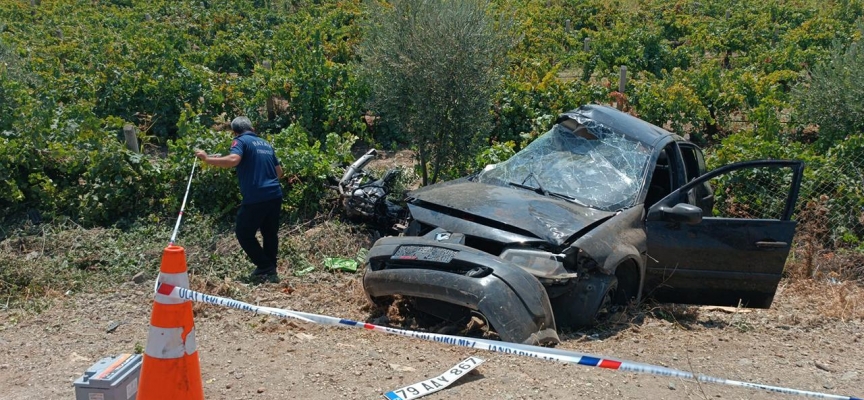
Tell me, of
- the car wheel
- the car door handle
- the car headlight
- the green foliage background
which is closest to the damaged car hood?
the car headlight

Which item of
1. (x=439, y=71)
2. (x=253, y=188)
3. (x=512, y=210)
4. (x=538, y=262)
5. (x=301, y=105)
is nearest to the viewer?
(x=538, y=262)

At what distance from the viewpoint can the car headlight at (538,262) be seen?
6.02 meters

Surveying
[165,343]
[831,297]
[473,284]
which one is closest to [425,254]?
[473,284]

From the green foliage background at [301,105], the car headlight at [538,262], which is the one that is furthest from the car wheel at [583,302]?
the green foliage background at [301,105]

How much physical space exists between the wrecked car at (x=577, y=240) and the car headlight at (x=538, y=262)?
0.03 feet

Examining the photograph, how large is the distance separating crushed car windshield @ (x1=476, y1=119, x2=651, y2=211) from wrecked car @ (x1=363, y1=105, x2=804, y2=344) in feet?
0.04

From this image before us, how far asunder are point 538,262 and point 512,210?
694 millimetres

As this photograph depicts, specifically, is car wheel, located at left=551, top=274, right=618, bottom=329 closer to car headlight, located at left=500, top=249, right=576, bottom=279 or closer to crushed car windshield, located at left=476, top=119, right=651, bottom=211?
car headlight, located at left=500, top=249, right=576, bottom=279

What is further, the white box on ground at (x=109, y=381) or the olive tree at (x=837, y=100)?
the olive tree at (x=837, y=100)

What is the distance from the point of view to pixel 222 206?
8961 mm

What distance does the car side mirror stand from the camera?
21.3ft

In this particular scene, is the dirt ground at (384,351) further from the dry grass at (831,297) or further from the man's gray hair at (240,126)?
the man's gray hair at (240,126)

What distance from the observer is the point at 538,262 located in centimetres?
610

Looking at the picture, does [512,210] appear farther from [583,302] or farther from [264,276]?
[264,276]
